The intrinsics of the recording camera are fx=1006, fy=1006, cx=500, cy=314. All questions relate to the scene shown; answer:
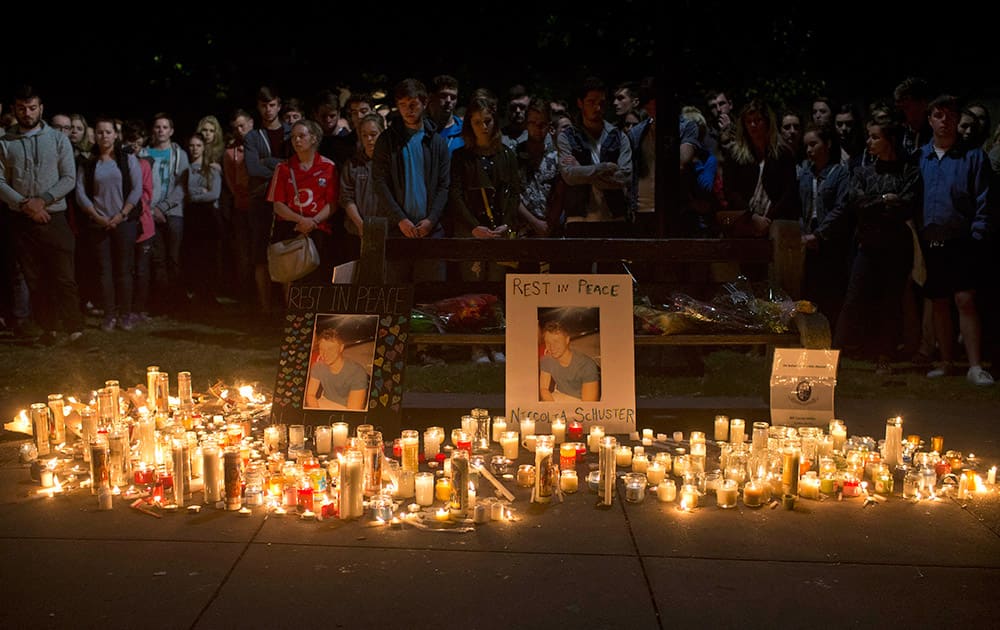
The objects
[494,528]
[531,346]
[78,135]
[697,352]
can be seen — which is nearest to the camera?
[494,528]

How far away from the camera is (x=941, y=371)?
27.0 ft

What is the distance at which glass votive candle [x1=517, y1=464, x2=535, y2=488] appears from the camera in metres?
5.21

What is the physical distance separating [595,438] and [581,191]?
3304mm

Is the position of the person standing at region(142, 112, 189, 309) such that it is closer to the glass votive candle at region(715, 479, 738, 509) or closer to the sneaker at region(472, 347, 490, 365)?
the sneaker at region(472, 347, 490, 365)

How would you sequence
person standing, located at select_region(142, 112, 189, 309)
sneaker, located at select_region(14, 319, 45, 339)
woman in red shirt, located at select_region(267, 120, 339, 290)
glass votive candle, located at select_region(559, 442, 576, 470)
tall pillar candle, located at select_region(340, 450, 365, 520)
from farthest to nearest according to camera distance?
person standing, located at select_region(142, 112, 189, 309)
sneaker, located at select_region(14, 319, 45, 339)
woman in red shirt, located at select_region(267, 120, 339, 290)
glass votive candle, located at select_region(559, 442, 576, 470)
tall pillar candle, located at select_region(340, 450, 365, 520)

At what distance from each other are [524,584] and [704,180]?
5852 millimetres

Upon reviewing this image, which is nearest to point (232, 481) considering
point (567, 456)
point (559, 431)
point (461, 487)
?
point (461, 487)

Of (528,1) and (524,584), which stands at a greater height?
(528,1)

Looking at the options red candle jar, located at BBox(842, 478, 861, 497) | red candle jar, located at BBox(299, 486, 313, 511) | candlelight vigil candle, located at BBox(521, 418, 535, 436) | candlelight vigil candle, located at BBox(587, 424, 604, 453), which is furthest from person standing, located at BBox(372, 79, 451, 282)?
red candle jar, located at BBox(842, 478, 861, 497)

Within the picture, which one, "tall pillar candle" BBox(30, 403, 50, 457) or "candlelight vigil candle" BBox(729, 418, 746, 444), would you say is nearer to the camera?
"tall pillar candle" BBox(30, 403, 50, 457)

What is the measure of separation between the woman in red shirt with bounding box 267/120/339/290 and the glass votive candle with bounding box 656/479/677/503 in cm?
558

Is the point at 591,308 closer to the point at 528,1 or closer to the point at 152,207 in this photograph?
the point at 152,207

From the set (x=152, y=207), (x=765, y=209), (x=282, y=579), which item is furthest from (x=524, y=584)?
(x=152, y=207)

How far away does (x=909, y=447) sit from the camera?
576cm
